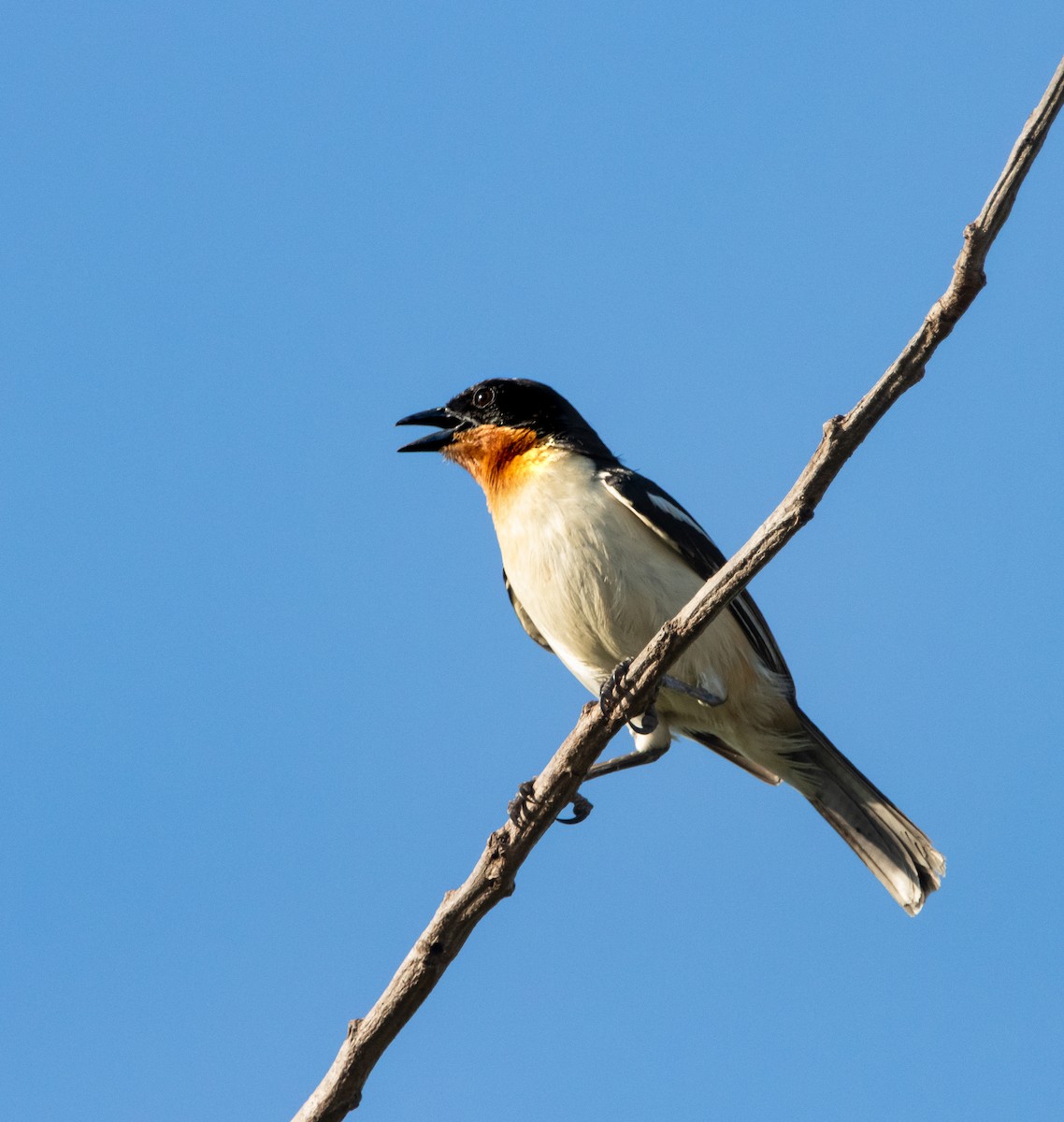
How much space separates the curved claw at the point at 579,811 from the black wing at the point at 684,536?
1.64 meters

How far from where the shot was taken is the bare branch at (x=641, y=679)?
4.31m

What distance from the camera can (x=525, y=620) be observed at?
8.35 meters

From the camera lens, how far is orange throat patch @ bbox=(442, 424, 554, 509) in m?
7.96

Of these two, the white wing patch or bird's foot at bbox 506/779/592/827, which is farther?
the white wing patch

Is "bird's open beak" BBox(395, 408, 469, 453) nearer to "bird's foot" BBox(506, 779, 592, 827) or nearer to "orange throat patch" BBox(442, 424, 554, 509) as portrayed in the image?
"orange throat patch" BBox(442, 424, 554, 509)

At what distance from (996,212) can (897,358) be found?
1.83ft

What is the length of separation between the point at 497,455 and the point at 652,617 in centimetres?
164

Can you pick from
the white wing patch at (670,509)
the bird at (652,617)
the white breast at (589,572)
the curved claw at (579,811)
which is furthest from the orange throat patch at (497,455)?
the curved claw at (579,811)

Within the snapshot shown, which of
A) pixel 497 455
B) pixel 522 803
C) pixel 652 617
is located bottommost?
Result: pixel 522 803

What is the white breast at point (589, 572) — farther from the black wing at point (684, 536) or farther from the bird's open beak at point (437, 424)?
the bird's open beak at point (437, 424)

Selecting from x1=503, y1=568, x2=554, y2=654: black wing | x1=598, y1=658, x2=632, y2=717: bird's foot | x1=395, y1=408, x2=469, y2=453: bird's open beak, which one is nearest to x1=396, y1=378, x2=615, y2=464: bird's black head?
x1=395, y1=408, x2=469, y2=453: bird's open beak

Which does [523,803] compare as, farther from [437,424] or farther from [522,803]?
[437,424]

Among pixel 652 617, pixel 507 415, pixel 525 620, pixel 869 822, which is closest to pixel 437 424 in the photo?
pixel 507 415

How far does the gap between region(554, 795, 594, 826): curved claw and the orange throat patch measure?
80.5 inches
